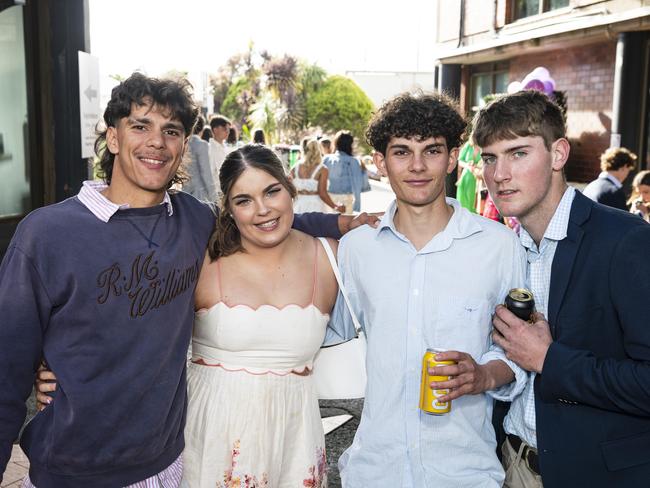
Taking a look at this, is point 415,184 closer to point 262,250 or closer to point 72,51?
point 262,250

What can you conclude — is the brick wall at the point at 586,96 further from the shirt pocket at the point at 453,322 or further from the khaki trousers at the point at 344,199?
the shirt pocket at the point at 453,322

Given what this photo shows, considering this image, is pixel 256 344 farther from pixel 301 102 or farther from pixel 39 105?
pixel 301 102

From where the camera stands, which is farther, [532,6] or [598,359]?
[532,6]

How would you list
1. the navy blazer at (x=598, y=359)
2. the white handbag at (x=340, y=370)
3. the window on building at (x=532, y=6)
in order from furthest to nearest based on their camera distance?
the window on building at (x=532, y=6) < the white handbag at (x=340, y=370) < the navy blazer at (x=598, y=359)

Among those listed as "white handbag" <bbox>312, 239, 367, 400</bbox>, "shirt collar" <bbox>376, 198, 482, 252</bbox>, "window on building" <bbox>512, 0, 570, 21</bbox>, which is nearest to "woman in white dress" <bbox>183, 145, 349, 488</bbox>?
"white handbag" <bbox>312, 239, 367, 400</bbox>

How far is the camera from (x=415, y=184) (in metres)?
2.47

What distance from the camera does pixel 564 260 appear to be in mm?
2160

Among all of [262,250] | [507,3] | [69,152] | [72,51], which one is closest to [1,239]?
[69,152]

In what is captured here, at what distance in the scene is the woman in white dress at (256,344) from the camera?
253cm

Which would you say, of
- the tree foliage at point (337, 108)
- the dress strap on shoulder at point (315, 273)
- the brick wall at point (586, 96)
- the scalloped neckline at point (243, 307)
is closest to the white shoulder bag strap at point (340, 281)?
the dress strap on shoulder at point (315, 273)

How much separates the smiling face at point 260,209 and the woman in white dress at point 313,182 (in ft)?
25.7

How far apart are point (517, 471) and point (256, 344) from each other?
108 cm

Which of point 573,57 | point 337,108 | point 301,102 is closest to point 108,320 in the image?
point 573,57

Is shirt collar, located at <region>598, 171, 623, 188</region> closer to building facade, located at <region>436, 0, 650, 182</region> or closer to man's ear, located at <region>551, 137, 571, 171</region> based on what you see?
building facade, located at <region>436, 0, 650, 182</region>
